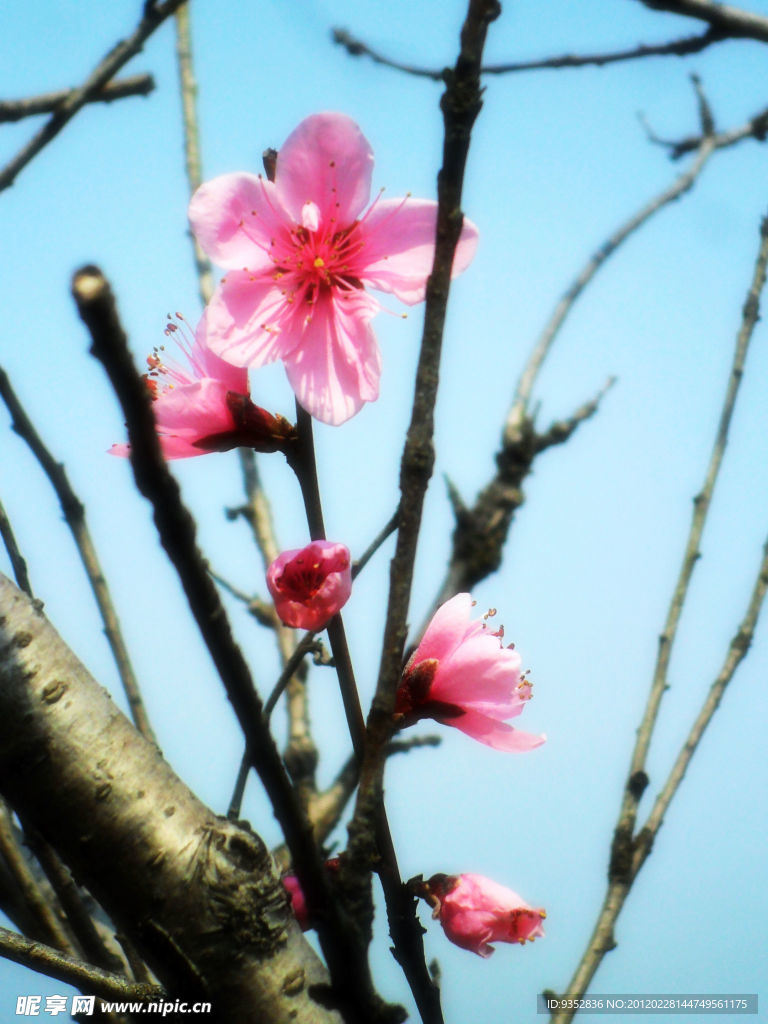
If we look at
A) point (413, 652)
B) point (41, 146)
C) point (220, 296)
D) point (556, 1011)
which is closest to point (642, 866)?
point (556, 1011)

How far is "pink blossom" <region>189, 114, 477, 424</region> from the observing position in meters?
1.13

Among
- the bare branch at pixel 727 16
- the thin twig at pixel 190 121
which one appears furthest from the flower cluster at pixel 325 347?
the thin twig at pixel 190 121

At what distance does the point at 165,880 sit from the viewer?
78 centimetres

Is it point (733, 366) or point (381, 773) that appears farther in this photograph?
point (733, 366)

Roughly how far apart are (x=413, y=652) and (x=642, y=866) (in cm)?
48

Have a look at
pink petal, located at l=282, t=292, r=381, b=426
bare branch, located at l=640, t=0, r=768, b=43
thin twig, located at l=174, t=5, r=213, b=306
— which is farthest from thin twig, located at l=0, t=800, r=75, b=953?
bare branch, located at l=640, t=0, r=768, b=43

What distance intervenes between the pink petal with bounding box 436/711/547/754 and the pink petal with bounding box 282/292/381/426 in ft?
1.15

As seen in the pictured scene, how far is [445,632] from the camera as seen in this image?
1.03 m

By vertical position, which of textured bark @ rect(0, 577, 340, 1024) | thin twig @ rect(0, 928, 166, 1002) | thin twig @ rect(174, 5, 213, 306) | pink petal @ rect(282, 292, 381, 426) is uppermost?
thin twig @ rect(174, 5, 213, 306)

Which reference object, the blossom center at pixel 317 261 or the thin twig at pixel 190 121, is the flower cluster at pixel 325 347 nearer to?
the blossom center at pixel 317 261

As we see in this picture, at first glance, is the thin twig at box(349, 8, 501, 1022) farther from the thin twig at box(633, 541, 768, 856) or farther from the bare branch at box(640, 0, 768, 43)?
the bare branch at box(640, 0, 768, 43)

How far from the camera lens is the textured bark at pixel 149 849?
0.76 m

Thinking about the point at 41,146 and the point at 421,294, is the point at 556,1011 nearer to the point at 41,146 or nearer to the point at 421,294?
the point at 421,294

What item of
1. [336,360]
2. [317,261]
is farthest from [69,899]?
[317,261]
